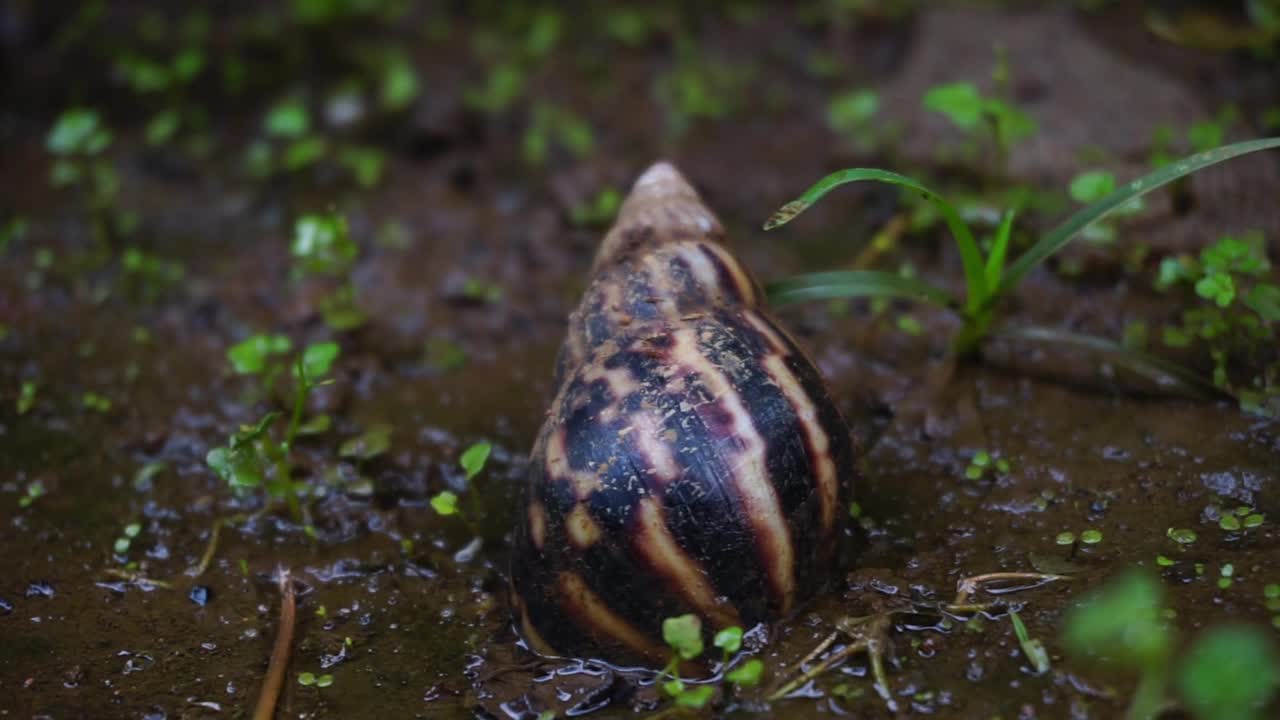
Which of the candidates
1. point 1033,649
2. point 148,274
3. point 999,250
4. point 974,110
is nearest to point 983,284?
point 999,250

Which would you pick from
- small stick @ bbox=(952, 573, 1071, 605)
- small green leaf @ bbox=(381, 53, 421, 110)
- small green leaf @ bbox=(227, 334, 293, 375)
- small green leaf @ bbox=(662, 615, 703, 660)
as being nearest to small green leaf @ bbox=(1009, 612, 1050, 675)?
small stick @ bbox=(952, 573, 1071, 605)

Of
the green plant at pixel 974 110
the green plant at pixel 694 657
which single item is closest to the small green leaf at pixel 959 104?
the green plant at pixel 974 110

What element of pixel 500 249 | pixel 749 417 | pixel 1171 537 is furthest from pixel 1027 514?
pixel 500 249

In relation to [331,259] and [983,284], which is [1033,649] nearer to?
[983,284]

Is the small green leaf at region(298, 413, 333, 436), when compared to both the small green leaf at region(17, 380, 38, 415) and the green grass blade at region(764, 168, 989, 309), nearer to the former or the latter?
the small green leaf at region(17, 380, 38, 415)

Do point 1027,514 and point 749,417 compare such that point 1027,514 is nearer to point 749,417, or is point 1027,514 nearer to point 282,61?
point 749,417

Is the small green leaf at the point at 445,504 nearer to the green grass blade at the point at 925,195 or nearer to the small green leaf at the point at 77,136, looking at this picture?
the green grass blade at the point at 925,195
